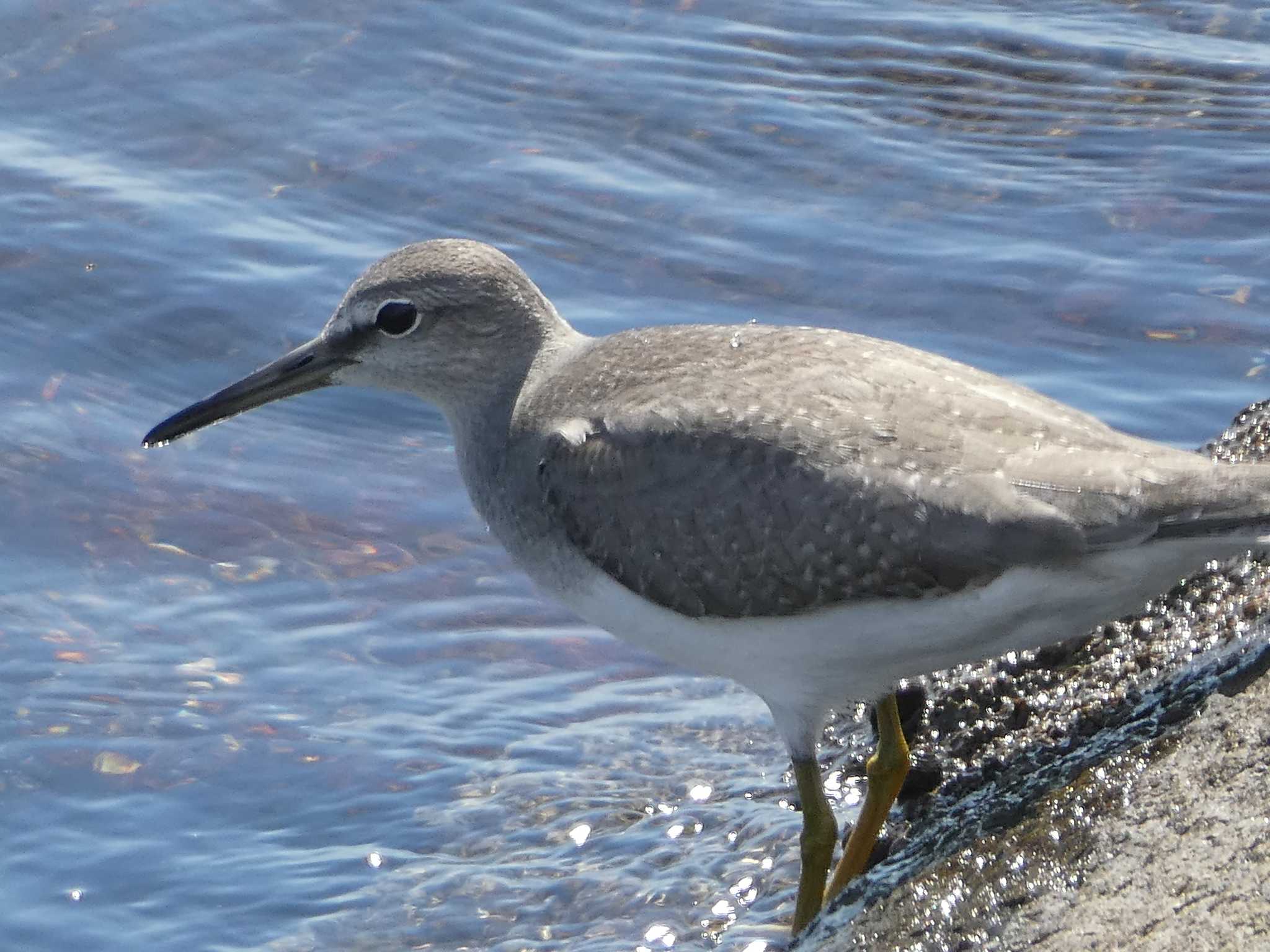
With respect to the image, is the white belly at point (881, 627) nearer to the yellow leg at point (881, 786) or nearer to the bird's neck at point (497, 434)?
the yellow leg at point (881, 786)

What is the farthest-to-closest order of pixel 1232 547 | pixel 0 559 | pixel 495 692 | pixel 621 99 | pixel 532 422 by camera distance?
pixel 621 99 → pixel 0 559 → pixel 495 692 → pixel 532 422 → pixel 1232 547

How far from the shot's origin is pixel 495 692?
25.7ft

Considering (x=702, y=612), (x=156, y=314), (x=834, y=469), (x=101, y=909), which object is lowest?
(x=101, y=909)

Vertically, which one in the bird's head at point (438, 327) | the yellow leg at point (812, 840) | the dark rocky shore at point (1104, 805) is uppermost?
the bird's head at point (438, 327)

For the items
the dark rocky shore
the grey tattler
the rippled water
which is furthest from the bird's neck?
the dark rocky shore

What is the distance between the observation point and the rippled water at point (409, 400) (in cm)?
674

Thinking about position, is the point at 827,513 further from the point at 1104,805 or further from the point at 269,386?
the point at 269,386

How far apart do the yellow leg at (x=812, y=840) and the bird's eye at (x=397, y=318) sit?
2316 millimetres

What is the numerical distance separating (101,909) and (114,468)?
3.26m

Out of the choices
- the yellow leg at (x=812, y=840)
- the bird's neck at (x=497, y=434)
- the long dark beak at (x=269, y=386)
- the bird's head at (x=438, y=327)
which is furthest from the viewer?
the long dark beak at (x=269, y=386)

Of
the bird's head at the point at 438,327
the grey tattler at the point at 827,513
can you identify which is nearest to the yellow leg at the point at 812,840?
the grey tattler at the point at 827,513

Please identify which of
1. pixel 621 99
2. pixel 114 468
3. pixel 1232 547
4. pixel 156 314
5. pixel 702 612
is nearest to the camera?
pixel 1232 547

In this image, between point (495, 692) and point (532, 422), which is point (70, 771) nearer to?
point (495, 692)

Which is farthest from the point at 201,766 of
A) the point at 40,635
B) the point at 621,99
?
the point at 621,99
